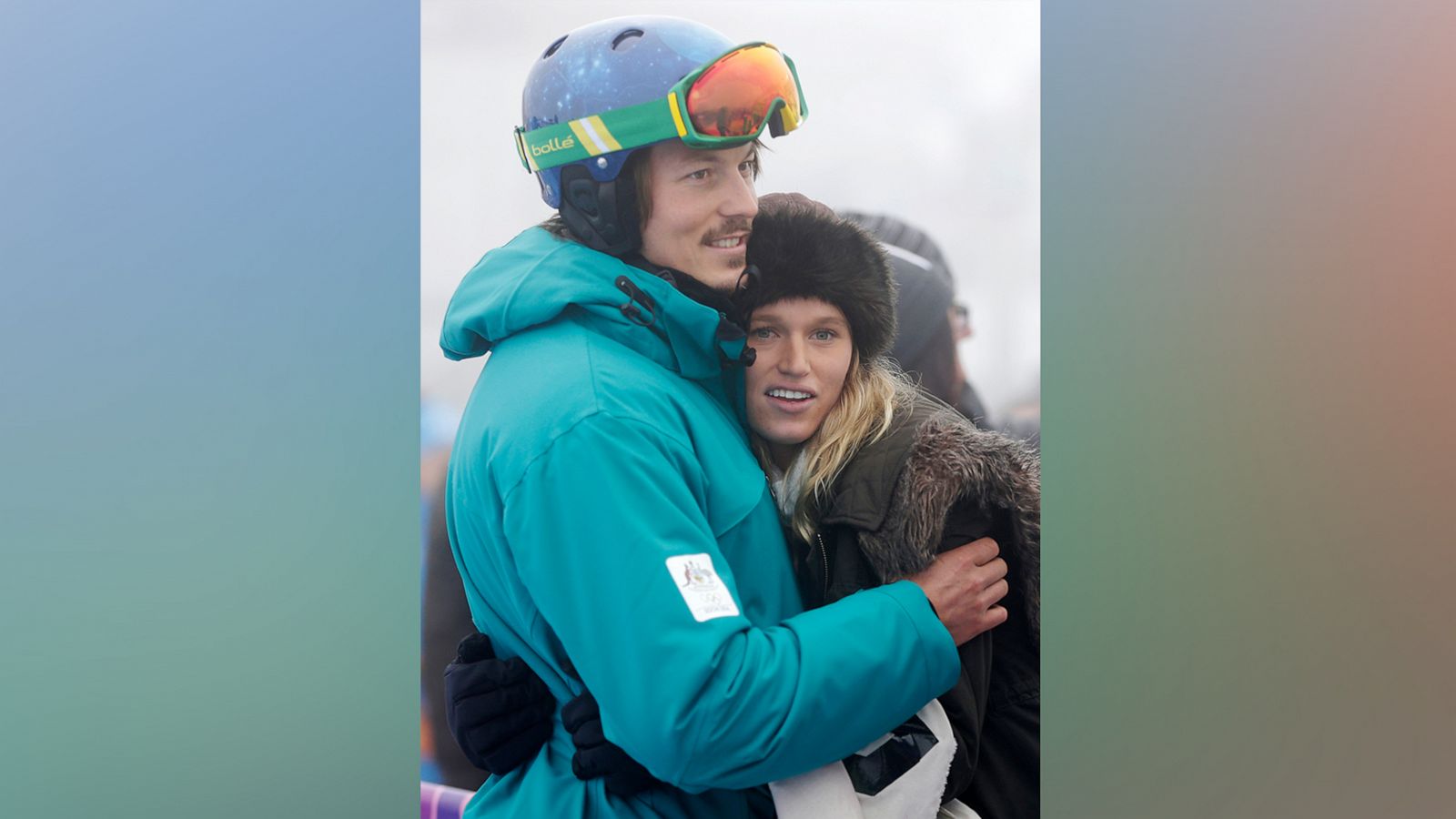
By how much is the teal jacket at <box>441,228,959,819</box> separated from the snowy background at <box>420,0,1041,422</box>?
0.28 metres

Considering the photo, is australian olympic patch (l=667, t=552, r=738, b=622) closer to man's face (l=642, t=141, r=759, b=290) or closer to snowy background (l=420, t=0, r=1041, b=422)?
man's face (l=642, t=141, r=759, b=290)

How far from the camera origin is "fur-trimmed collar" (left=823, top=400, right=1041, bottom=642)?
2.08 m

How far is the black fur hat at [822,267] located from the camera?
2.18 m

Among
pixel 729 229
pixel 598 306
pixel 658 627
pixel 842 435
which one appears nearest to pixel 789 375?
pixel 842 435

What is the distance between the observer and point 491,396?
194cm

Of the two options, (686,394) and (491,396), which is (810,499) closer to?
(686,394)

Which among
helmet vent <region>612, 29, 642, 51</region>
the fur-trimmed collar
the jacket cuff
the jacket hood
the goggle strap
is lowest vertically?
the jacket cuff

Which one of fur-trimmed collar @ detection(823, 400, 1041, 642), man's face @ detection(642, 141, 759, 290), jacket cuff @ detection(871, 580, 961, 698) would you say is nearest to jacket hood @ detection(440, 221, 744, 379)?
man's face @ detection(642, 141, 759, 290)

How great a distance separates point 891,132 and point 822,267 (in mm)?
310

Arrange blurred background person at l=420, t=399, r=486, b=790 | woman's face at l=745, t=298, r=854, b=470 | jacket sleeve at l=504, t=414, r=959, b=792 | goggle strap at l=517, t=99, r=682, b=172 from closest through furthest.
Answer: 1. jacket sleeve at l=504, t=414, r=959, b=792
2. goggle strap at l=517, t=99, r=682, b=172
3. woman's face at l=745, t=298, r=854, b=470
4. blurred background person at l=420, t=399, r=486, b=790

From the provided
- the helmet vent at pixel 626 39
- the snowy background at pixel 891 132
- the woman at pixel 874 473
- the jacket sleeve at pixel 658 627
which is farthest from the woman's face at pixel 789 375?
the helmet vent at pixel 626 39
